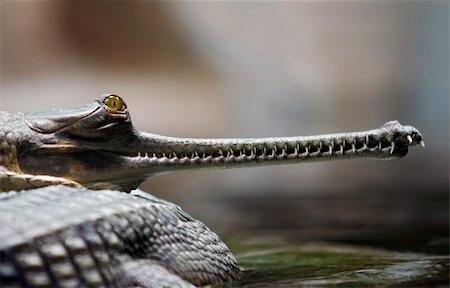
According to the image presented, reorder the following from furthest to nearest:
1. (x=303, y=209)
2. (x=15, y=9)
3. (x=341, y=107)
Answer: (x=341, y=107)
(x=15, y=9)
(x=303, y=209)

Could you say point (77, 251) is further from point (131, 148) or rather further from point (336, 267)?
point (336, 267)

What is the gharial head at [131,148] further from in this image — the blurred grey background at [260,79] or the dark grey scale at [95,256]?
the blurred grey background at [260,79]

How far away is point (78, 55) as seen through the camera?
14562 mm

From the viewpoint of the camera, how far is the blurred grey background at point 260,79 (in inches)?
379

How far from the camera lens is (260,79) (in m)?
17.1

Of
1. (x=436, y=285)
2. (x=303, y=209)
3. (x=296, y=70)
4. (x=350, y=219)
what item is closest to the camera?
(x=436, y=285)

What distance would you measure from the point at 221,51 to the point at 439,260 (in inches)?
509

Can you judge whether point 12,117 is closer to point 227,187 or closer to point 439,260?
point 439,260

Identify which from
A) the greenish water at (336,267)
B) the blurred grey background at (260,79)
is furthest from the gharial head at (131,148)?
the blurred grey background at (260,79)

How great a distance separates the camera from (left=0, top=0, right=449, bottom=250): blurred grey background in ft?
31.6

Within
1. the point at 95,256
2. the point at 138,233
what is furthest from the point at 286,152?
the point at 95,256

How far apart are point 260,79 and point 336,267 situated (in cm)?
1389

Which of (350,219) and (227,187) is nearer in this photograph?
(350,219)

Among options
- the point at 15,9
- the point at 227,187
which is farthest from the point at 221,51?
the point at 227,187
